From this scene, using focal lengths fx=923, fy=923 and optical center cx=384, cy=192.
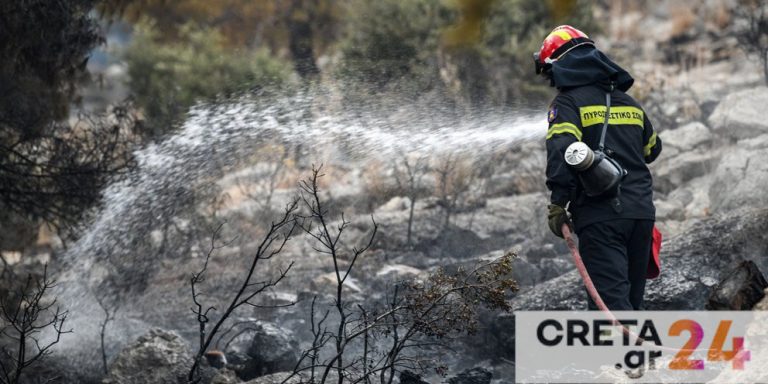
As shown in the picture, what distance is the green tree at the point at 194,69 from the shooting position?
47.3ft

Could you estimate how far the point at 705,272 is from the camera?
20.3 ft

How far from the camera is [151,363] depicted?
5586mm

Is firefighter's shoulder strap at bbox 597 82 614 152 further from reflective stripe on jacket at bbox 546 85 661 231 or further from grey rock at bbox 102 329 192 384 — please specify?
grey rock at bbox 102 329 192 384

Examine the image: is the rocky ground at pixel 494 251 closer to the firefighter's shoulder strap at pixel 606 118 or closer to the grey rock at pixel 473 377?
the grey rock at pixel 473 377

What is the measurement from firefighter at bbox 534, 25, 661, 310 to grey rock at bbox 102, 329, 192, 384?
2.47 metres

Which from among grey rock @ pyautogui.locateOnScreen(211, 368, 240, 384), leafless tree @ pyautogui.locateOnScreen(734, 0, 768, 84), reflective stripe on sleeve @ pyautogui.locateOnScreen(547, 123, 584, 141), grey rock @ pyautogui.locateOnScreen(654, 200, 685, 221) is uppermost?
reflective stripe on sleeve @ pyautogui.locateOnScreen(547, 123, 584, 141)

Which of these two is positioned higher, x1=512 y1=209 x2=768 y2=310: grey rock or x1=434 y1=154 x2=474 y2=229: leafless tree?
x1=512 y1=209 x2=768 y2=310: grey rock

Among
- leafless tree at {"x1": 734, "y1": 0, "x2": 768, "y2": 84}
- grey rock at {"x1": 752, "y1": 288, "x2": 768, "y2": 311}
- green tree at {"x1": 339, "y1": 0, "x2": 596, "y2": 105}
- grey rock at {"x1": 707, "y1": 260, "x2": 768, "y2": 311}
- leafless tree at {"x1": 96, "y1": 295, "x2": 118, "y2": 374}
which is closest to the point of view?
grey rock at {"x1": 752, "y1": 288, "x2": 768, "y2": 311}

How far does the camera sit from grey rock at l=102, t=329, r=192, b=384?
5.53 m

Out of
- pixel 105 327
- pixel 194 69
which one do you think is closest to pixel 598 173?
pixel 105 327

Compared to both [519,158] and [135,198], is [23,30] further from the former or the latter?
[519,158]

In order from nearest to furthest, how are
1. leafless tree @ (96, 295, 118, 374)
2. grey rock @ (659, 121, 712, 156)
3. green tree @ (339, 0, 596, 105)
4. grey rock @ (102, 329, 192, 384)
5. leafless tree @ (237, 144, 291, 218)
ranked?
grey rock @ (102, 329, 192, 384)
leafless tree @ (96, 295, 118, 374)
leafless tree @ (237, 144, 291, 218)
grey rock @ (659, 121, 712, 156)
green tree @ (339, 0, 596, 105)

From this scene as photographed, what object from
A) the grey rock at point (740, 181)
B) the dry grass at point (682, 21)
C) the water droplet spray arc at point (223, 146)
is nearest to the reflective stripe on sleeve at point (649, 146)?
the water droplet spray arc at point (223, 146)

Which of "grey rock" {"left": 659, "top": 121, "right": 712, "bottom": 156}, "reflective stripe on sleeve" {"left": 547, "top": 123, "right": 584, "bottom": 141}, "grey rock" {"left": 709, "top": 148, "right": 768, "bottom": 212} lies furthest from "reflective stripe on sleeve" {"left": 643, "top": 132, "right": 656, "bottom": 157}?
"grey rock" {"left": 659, "top": 121, "right": 712, "bottom": 156}
